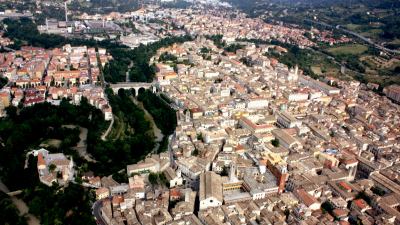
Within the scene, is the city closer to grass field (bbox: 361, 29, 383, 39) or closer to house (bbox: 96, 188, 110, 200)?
house (bbox: 96, 188, 110, 200)

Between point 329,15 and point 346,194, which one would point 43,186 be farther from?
point 329,15

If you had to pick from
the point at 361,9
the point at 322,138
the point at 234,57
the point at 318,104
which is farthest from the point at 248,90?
the point at 361,9

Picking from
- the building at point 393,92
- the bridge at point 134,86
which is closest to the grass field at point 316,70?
the building at point 393,92

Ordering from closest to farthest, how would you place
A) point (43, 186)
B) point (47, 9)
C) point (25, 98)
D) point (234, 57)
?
point (43, 186) → point (25, 98) → point (234, 57) → point (47, 9)

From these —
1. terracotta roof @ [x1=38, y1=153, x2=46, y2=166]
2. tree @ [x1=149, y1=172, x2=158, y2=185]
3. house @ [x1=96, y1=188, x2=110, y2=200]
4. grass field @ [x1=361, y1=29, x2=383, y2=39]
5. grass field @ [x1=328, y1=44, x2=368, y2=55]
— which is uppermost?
grass field @ [x1=361, y1=29, x2=383, y2=39]

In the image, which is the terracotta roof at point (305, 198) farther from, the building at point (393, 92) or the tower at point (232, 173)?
the building at point (393, 92)

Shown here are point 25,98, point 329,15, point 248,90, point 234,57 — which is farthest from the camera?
point 329,15

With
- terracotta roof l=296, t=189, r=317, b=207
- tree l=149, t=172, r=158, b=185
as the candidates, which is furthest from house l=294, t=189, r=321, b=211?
tree l=149, t=172, r=158, b=185
